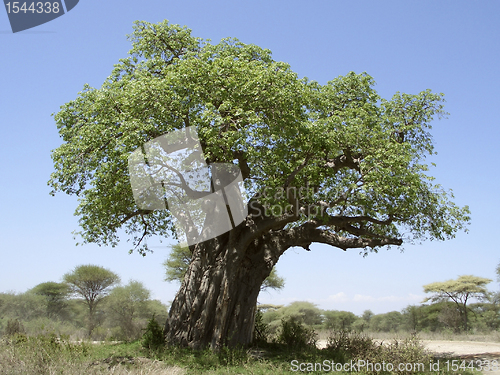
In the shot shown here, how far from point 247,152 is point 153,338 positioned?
525 centimetres

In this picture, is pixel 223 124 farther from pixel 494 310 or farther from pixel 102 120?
pixel 494 310

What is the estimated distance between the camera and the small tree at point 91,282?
2569 centimetres

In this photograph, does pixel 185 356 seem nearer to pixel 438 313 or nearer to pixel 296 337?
pixel 296 337

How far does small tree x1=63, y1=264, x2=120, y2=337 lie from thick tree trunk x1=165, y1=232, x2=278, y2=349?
16.6 m

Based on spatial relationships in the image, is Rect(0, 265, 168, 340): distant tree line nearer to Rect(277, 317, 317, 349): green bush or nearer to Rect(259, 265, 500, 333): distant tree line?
Rect(259, 265, 500, 333): distant tree line

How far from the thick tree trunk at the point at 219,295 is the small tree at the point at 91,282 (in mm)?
16621

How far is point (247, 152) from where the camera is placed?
9.32 metres

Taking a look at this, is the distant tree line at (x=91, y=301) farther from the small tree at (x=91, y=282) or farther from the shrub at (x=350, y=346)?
the shrub at (x=350, y=346)

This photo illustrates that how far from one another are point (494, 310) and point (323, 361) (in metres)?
24.0

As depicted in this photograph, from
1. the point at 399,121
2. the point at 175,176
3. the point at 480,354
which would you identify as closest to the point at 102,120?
the point at 175,176

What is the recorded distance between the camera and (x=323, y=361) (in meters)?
9.03

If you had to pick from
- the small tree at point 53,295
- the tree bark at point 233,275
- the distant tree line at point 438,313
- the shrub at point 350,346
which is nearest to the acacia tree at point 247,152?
the tree bark at point 233,275

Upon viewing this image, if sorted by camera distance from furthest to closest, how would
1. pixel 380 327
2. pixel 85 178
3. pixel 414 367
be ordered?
pixel 380 327
pixel 85 178
pixel 414 367

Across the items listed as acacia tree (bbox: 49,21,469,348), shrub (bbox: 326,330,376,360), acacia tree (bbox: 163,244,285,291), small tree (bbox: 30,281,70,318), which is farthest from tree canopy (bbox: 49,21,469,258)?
small tree (bbox: 30,281,70,318)
